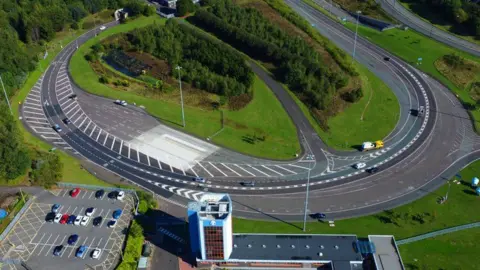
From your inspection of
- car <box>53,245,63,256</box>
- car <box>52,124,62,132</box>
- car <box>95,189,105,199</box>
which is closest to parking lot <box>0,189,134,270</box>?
car <box>53,245,63,256</box>

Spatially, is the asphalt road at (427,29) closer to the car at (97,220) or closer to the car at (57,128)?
the car at (57,128)

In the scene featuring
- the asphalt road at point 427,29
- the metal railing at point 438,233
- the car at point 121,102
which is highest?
the asphalt road at point 427,29

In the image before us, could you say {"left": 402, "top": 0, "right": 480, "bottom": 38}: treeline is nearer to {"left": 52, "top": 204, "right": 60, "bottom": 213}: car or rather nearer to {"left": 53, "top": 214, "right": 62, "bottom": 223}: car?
{"left": 52, "top": 204, "right": 60, "bottom": 213}: car

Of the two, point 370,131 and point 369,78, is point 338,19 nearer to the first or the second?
point 369,78

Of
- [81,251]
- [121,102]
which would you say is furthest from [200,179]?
[121,102]

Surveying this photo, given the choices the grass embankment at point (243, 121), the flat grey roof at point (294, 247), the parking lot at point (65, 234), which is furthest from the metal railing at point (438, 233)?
the parking lot at point (65, 234)

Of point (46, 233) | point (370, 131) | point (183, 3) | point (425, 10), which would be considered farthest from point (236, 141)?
point (425, 10)
